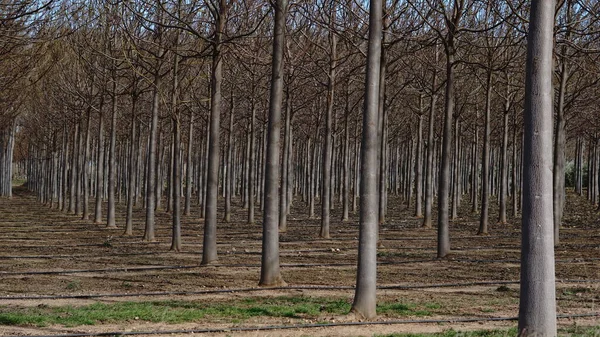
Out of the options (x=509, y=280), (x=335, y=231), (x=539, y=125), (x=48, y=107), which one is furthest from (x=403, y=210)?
(x=539, y=125)

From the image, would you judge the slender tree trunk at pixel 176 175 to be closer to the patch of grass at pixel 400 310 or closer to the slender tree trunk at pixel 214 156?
the slender tree trunk at pixel 214 156

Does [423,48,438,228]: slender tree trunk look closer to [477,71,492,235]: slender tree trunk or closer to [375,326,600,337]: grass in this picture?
[477,71,492,235]: slender tree trunk

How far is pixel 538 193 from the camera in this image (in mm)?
6047

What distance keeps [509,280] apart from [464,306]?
9.74 feet

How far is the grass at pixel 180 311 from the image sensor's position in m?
8.48

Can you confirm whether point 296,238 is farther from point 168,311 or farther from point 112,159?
point 168,311

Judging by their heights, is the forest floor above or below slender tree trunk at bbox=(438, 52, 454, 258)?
below

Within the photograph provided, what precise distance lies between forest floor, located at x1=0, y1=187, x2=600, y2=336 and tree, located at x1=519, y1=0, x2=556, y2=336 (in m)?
1.42

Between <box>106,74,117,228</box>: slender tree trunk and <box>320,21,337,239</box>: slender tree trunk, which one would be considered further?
<box>106,74,117,228</box>: slender tree trunk

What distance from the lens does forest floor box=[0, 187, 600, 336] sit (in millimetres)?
8320

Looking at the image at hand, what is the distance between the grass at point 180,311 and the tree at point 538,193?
117 inches

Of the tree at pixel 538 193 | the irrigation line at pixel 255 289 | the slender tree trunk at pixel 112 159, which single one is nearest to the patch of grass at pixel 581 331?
the tree at pixel 538 193

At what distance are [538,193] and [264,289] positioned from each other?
235 inches

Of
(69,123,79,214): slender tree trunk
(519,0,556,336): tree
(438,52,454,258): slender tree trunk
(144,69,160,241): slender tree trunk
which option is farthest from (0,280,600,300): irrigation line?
(69,123,79,214): slender tree trunk
